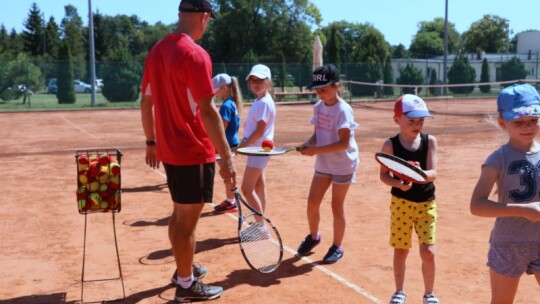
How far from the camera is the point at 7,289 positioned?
500cm

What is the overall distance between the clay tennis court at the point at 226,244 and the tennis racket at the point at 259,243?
0.66 ft

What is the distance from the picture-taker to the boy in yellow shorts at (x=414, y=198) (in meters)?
4.21

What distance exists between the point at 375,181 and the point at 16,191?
586 centimetres

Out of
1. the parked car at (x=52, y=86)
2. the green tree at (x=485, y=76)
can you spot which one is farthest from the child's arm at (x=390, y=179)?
the green tree at (x=485, y=76)

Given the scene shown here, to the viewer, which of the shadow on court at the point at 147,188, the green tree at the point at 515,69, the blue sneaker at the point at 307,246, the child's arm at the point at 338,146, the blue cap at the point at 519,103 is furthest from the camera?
the green tree at the point at 515,69

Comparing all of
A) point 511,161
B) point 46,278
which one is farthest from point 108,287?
point 511,161

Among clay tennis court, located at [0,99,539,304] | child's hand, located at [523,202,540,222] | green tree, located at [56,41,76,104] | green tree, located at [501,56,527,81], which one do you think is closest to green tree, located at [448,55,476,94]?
green tree, located at [501,56,527,81]

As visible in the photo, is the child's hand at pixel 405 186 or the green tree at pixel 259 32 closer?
the child's hand at pixel 405 186

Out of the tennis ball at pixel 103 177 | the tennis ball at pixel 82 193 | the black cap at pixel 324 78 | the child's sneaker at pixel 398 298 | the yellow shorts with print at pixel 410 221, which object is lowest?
the child's sneaker at pixel 398 298

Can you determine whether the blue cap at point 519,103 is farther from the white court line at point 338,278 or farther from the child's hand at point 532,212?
the white court line at point 338,278

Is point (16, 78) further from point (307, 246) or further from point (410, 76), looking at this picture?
point (307, 246)

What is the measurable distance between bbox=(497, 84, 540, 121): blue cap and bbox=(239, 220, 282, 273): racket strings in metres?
2.24

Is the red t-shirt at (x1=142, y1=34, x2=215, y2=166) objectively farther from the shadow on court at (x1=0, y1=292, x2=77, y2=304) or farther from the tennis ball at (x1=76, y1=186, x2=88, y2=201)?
the shadow on court at (x1=0, y1=292, x2=77, y2=304)

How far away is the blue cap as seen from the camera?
299cm
